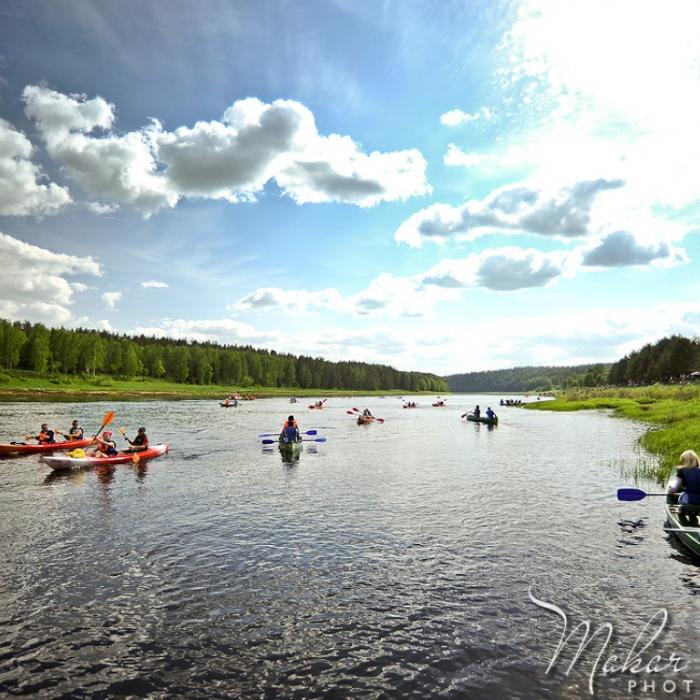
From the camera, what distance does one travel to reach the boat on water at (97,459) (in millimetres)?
25578

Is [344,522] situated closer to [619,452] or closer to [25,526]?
[25,526]

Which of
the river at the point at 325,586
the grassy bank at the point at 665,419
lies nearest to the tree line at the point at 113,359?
the grassy bank at the point at 665,419

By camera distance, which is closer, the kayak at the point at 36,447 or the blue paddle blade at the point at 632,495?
the blue paddle blade at the point at 632,495

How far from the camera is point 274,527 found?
1650cm

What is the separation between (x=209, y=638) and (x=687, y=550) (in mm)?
13560

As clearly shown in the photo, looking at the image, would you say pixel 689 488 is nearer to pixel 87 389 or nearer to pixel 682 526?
pixel 682 526

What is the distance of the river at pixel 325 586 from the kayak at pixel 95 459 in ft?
4.56

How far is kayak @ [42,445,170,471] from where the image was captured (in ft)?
83.8

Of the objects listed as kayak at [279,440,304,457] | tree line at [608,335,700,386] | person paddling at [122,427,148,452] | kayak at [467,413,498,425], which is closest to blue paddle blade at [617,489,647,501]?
kayak at [279,440,304,457]

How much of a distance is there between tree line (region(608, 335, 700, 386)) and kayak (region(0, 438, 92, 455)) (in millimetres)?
134048

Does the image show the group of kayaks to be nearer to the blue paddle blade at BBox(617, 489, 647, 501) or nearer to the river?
the river

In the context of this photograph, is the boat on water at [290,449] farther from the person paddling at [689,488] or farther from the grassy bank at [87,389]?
the grassy bank at [87,389]

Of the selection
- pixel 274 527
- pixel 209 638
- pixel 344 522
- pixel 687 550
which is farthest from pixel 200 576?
pixel 687 550

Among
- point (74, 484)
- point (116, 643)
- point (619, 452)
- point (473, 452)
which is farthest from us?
point (473, 452)
